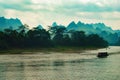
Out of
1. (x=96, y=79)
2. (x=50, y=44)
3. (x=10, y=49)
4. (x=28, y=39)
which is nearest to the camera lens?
(x=96, y=79)

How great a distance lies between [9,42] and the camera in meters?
154

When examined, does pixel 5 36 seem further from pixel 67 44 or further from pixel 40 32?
pixel 67 44

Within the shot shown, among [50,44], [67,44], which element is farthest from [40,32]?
[67,44]

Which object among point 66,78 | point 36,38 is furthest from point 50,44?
point 66,78

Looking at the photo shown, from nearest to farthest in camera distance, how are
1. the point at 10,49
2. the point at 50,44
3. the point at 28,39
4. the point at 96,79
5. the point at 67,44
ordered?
the point at 96,79, the point at 10,49, the point at 28,39, the point at 50,44, the point at 67,44

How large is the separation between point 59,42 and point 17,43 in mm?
44137

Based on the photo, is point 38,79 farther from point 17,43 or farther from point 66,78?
point 17,43

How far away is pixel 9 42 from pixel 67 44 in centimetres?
4735

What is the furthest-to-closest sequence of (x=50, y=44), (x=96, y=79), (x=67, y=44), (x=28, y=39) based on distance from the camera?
1. (x=67, y=44)
2. (x=50, y=44)
3. (x=28, y=39)
4. (x=96, y=79)

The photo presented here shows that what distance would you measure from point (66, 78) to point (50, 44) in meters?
120

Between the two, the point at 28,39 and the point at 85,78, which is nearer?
the point at 85,78

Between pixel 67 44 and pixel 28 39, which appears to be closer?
pixel 28 39

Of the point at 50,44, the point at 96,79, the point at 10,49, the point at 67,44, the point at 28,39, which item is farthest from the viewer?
the point at 67,44

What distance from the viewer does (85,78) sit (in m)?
54.9
